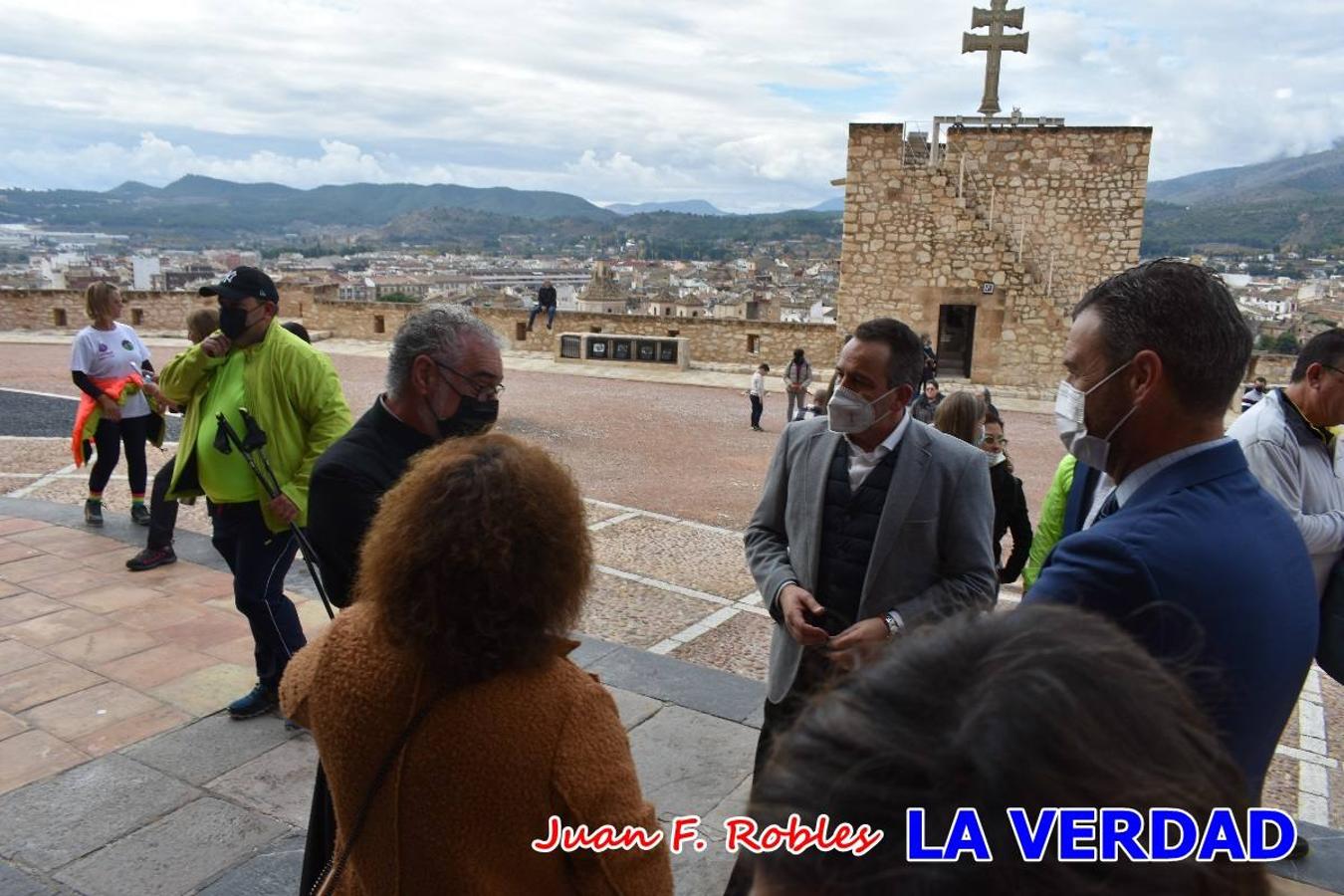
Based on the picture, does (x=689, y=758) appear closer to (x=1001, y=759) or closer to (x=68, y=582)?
(x=1001, y=759)

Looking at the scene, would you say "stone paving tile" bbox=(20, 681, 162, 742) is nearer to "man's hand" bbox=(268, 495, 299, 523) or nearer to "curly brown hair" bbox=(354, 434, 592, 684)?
"man's hand" bbox=(268, 495, 299, 523)

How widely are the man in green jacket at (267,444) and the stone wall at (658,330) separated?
15.6 meters

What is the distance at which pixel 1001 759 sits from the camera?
25.8 inches

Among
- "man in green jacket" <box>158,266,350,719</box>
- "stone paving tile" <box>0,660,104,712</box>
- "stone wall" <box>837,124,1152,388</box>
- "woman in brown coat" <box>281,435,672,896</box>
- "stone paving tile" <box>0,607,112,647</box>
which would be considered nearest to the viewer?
"woman in brown coat" <box>281,435,672,896</box>

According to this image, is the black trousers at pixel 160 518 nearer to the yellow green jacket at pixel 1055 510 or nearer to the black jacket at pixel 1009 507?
the black jacket at pixel 1009 507

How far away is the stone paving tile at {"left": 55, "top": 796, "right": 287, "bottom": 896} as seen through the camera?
9.72 ft

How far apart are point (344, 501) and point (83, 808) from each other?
1843 mm

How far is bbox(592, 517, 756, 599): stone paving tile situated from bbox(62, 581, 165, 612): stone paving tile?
2.72 meters

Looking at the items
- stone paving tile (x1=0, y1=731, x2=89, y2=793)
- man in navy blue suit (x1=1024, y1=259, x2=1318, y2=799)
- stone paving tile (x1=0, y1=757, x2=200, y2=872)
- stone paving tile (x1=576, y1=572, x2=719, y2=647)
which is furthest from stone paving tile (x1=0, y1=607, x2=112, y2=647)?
man in navy blue suit (x1=1024, y1=259, x2=1318, y2=799)

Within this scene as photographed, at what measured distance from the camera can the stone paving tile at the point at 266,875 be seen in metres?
2.95

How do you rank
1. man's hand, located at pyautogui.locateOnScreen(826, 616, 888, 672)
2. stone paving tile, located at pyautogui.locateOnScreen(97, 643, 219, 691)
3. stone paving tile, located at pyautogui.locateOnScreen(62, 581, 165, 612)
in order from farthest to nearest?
stone paving tile, located at pyautogui.locateOnScreen(62, 581, 165, 612)
stone paving tile, located at pyautogui.locateOnScreen(97, 643, 219, 691)
man's hand, located at pyautogui.locateOnScreen(826, 616, 888, 672)

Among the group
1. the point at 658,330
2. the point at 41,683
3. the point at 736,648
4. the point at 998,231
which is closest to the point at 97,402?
the point at 41,683

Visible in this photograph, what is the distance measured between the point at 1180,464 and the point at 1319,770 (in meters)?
3.79

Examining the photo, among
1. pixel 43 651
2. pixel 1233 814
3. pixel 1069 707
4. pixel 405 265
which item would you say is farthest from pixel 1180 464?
pixel 405 265
